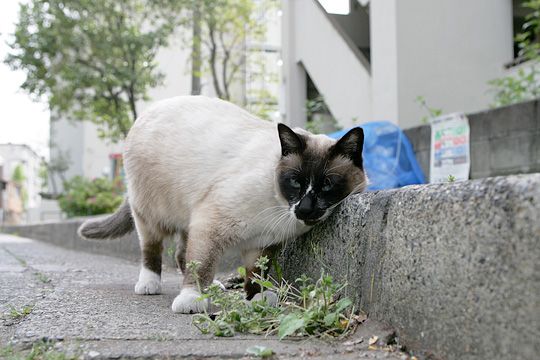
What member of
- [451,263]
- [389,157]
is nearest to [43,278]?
[451,263]

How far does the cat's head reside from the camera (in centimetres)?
254

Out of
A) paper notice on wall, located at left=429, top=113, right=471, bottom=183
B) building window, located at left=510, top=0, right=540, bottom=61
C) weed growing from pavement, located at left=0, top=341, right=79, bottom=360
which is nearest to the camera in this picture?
weed growing from pavement, located at left=0, top=341, right=79, bottom=360

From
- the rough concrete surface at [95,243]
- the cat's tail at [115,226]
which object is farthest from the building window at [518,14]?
the cat's tail at [115,226]

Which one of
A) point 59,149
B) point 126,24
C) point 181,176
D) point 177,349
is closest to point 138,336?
point 177,349

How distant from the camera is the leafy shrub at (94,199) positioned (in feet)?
40.5

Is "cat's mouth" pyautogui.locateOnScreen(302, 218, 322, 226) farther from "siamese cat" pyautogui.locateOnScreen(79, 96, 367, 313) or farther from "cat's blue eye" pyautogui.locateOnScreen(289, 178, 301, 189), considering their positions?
"cat's blue eye" pyautogui.locateOnScreen(289, 178, 301, 189)

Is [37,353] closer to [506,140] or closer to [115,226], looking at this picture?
[115,226]

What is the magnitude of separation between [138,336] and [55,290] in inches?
59.4

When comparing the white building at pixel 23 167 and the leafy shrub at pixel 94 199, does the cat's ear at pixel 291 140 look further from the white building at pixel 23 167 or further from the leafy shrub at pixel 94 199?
the white building at pixel 23 167

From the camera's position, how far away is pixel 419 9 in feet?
25.4

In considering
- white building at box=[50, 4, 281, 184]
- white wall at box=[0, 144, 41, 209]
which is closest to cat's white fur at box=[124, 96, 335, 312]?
white building at box=[50, 4, 281, 184]

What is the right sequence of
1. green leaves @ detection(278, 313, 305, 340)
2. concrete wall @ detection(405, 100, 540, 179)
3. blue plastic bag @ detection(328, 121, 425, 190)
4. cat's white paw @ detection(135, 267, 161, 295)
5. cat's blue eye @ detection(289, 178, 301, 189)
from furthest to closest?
1. blue plastic bag @ detection(328, 121, 425, 190)
2. concrete wall @ detection(405, 100, 540, 179)
3. cat's white paw @ detection(135, 267, 161, 295)
4. cat's blue eye @ detection(289, 178, 301, 189)
5. green leaves @ detection(278, 313, 305, 340)

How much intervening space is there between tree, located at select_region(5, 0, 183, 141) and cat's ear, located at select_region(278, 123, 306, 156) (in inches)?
426

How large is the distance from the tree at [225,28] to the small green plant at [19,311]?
37.9 ft
